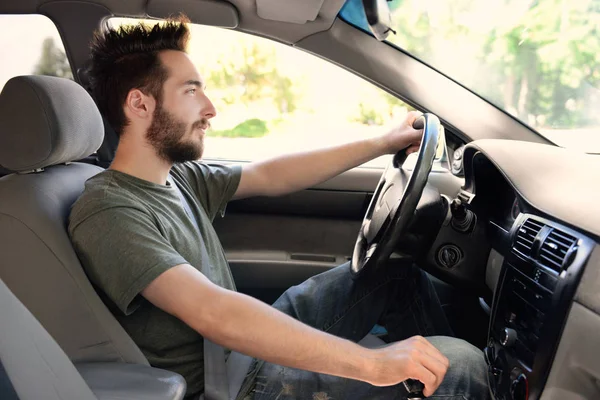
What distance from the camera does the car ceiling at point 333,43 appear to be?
199cm

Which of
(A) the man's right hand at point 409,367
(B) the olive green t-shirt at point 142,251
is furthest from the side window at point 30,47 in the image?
(A) the man's right hand at point 409,367

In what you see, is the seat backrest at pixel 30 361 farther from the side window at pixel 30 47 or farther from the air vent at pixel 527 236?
the side window at pixel 30 47

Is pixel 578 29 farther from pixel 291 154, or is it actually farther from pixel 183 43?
pixel 183 43

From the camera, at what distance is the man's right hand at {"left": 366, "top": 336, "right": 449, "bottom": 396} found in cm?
114

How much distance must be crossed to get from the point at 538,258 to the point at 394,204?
15.6 inches

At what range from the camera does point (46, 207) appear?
1.29 m

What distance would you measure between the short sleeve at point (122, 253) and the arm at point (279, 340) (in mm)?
31

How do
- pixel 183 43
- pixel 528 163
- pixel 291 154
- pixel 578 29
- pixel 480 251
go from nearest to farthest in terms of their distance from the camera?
pixel 528 163 → pixel 183 43 → pixel 480 251 → pixel 291 154 → pixel 578 29

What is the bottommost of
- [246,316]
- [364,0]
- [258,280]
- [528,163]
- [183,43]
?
[258,280]

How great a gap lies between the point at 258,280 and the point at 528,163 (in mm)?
1190

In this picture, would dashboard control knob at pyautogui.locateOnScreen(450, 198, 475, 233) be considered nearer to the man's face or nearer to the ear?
the man's face

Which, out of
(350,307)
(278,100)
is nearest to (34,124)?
(350,307)

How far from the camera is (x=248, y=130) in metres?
2.41

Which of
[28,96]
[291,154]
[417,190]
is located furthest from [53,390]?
[291,154]
